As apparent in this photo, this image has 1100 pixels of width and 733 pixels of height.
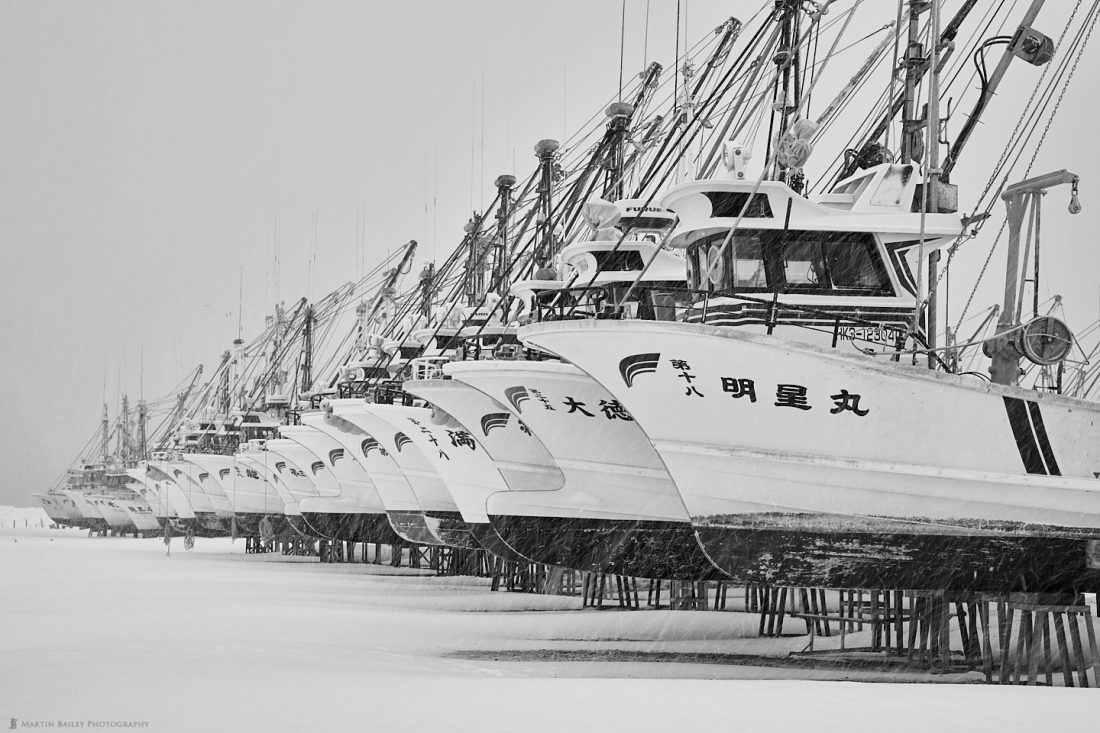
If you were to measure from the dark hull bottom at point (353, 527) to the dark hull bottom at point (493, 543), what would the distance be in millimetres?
14497

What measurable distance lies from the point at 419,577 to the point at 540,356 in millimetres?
17711

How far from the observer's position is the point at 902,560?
16453mm

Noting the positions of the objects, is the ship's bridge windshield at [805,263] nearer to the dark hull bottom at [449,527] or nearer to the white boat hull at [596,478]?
the white boat hull at [596,478]

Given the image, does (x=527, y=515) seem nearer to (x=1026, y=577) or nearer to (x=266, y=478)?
(x=1026, y=577)

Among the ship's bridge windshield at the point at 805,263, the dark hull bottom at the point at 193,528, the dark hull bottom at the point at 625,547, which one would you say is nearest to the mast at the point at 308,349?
the dark hull bottom at the point at 193,528

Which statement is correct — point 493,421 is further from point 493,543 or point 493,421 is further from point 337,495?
point 337,495

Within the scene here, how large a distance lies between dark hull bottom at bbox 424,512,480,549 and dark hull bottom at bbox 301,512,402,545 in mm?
7240

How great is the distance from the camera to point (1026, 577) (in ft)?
54.8

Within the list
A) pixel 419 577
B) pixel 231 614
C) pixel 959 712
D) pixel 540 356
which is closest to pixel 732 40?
pixel 540 356

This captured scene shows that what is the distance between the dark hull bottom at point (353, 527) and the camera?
43344 mm

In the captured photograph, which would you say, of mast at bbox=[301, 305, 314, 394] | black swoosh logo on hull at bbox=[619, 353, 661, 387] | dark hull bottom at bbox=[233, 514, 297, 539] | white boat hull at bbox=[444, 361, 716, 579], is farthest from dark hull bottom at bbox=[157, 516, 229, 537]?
black swoosh logo on hull at bbox=[619, 353, 661, 387]

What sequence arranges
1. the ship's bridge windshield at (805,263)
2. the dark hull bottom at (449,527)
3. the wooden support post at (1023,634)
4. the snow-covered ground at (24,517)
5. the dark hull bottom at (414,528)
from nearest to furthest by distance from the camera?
1. the wooden support post at (1023,634)
2. the ship's bridge windshield at (805,263)
3. the dark hull bottom at (449,527)
4. the dark hull bottom at (414,528)
5. the snow-covered ground at (24,517)

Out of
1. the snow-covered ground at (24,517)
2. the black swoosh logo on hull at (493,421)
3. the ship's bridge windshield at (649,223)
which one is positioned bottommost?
the snow-covered ground at (24,517)

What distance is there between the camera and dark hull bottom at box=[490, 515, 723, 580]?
22297mm
